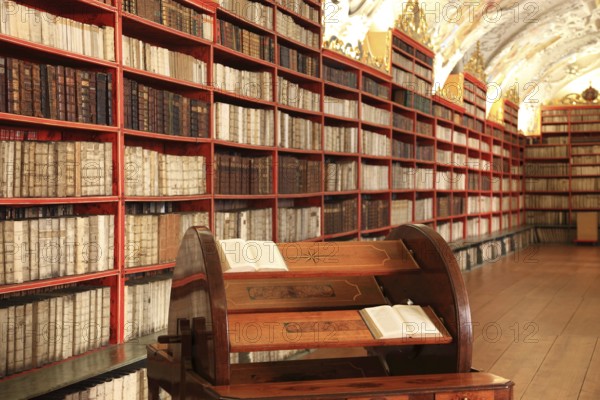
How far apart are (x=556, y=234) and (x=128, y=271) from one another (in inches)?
538

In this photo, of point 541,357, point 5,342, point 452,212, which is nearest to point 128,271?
point 5,342

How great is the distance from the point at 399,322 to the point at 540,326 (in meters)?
4.45

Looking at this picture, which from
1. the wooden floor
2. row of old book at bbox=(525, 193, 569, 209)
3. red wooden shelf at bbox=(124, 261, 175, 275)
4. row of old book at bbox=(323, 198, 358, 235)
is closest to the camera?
red wooden shelf at bbox=(124, 261, 175, 275)

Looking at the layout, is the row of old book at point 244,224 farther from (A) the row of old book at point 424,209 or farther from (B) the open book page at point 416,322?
(A) the row of old book at point 424,209

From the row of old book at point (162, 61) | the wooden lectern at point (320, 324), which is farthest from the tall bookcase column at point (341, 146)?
the wooden lectern at point (320, 324)

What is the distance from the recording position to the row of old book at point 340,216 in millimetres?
6477

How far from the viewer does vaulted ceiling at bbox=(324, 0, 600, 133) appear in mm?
8367

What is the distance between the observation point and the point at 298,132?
5871 millimetres

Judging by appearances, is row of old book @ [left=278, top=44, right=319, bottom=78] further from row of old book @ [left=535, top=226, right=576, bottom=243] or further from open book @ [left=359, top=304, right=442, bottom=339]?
row of old book @ [left=535, top=226, right=576, bottom=243]

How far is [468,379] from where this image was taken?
230 centimetres

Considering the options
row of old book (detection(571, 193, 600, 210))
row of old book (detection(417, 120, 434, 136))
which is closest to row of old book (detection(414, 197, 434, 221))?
row of old book (detection(417, 120, 434, 136))

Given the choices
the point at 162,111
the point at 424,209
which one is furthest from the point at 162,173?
the point at 424,209

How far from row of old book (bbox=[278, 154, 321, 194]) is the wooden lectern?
269 cm

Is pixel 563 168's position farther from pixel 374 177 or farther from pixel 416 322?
pixel 416 322
